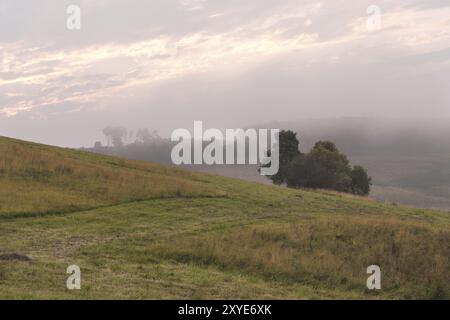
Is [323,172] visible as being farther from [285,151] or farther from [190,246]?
[190,246]

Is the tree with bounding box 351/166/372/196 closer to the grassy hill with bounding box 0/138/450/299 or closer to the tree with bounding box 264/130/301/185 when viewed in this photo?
the tree with bounding box 264/130/301/185

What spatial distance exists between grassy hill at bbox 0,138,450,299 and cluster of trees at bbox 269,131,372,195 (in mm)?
37343

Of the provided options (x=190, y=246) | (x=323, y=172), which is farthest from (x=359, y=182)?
(x=190, y=246)

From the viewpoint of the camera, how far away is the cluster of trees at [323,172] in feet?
259

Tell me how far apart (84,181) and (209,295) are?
93.6 feet

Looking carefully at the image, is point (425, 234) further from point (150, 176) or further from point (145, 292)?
point (150, 176)

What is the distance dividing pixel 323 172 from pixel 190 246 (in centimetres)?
5849

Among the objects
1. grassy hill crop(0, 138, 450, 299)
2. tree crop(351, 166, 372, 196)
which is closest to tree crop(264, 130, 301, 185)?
tree crop(351, 166, 372, 196)

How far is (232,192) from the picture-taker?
45656mm

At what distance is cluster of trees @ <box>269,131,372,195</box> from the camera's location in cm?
7908

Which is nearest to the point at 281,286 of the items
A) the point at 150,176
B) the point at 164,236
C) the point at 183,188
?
the point at 164,236

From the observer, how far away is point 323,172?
7875 centimetres

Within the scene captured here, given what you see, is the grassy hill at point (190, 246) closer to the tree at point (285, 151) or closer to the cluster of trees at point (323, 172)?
the cluster of trees at point (323, 172)

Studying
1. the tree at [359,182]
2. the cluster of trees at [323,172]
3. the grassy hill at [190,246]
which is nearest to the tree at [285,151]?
the cluster of trees at [323,172]
